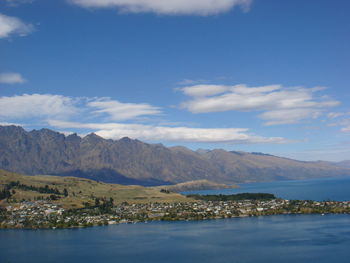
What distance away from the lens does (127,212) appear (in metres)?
186

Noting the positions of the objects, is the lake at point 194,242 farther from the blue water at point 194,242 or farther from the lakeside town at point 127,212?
the lakeside town at point 127,212

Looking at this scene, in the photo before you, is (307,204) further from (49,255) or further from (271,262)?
(49,255)

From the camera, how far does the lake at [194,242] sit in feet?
312

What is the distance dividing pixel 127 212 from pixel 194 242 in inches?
3072

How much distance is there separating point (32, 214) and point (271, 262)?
121 meters

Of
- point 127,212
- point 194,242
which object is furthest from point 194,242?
point 127,212

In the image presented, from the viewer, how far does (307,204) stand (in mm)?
182625

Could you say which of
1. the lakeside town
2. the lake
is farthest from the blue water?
the lakeside town

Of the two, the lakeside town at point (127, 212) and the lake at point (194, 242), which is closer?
the lake at point (194, 242)

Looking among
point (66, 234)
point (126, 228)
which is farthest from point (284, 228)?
point (66, 234)

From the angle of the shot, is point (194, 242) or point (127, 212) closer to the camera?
point (194, 242)

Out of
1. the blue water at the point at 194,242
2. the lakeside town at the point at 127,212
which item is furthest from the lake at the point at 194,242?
the lakeside town at the point at 127,212

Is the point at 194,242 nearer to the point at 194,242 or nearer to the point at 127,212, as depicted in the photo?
the point at 194,242

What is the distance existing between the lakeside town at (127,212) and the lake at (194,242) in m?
11.5
